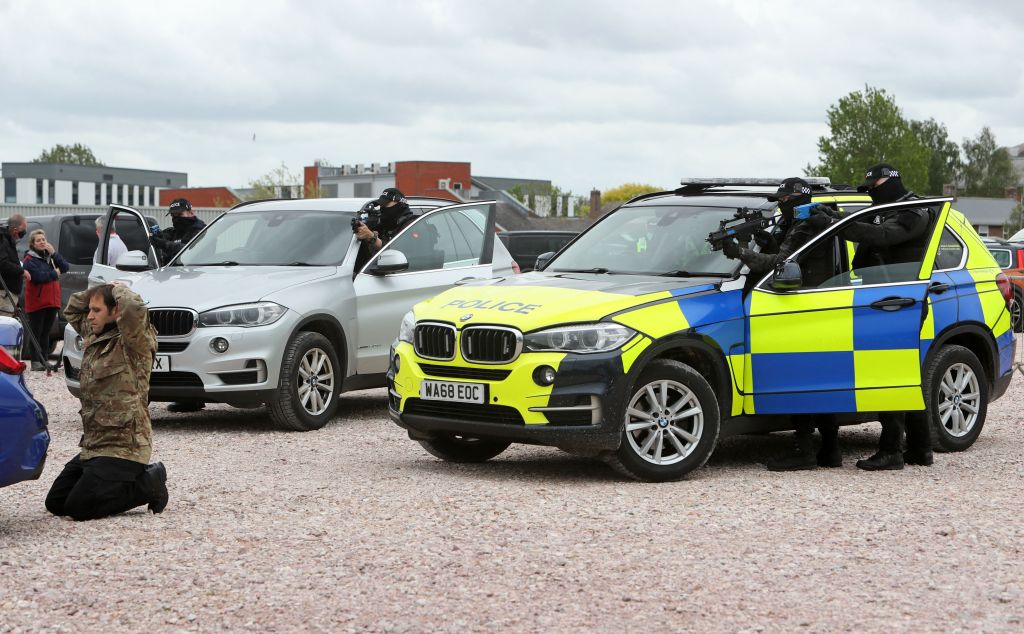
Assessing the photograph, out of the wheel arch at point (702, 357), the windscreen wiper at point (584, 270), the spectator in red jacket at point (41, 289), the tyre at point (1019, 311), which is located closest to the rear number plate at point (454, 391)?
the wheel arch at point (702, 357)

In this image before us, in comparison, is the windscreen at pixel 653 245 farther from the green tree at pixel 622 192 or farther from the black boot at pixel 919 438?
the green tree at pixel 622 192

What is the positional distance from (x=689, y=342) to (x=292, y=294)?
12.6 feet

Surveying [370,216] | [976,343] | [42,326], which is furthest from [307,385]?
[42,326]

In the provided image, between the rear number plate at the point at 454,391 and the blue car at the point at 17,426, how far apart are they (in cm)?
253

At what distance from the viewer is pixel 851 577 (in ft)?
20.0

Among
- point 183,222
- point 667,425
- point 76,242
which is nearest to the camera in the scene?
point 667,425

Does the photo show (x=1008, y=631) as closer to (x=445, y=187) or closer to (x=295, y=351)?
(x=295, y=351)

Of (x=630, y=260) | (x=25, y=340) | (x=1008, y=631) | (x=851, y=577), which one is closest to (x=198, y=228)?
(x=25, y=340)

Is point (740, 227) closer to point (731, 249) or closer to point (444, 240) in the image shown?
point (731, 249)

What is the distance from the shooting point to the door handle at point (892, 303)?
9078mm

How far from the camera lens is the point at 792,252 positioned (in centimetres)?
909

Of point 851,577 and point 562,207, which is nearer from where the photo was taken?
point 851,577

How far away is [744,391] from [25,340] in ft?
35.4

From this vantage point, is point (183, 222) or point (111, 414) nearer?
point (111, 414)
